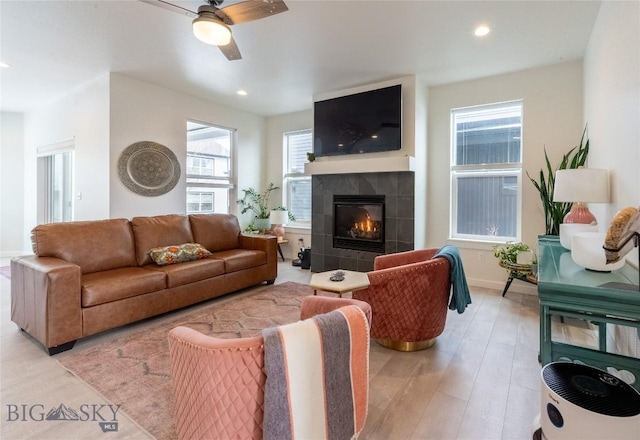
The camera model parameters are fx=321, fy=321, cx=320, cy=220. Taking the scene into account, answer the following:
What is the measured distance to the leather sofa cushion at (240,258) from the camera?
12.1 feet

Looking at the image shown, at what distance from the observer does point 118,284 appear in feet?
8.90

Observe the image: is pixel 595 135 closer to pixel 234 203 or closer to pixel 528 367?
pixel 528 367

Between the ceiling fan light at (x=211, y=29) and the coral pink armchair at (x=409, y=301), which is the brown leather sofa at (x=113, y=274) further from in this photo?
the ceiling fan light at (x=211, y=29)

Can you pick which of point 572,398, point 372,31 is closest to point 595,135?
point 372,31

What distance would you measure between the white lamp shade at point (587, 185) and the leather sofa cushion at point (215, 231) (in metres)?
3.66

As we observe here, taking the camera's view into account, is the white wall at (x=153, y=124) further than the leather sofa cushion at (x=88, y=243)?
Yes

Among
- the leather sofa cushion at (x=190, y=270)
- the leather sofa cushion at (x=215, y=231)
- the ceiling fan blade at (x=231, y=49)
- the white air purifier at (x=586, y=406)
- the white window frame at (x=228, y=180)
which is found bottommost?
the white air purifier at (x=586, y=406)

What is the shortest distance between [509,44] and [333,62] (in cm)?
187

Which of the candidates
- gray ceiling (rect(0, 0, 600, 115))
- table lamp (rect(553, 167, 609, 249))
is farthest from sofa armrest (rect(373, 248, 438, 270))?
gray ceiling (rect(0, 0, 600, 115))

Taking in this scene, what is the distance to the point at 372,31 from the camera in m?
3.12

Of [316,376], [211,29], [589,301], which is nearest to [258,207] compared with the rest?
[211,29]

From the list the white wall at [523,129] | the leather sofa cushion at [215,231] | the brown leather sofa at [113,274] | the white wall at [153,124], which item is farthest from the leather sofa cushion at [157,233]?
the white wall at [523,129]

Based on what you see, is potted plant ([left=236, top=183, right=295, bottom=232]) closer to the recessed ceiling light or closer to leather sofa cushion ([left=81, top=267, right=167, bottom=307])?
leather sofa cushion ([left=81, top=267, right=167, bottom=307])

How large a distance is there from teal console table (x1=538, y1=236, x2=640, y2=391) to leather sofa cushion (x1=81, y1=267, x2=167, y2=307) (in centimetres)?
295
